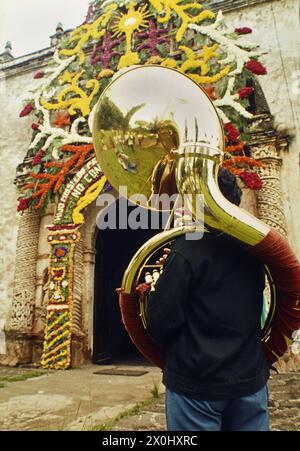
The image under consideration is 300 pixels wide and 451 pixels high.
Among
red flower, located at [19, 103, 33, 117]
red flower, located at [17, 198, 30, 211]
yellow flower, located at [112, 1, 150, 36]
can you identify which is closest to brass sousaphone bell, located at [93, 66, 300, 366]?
red flower, located at [17, 198, 30, 211]

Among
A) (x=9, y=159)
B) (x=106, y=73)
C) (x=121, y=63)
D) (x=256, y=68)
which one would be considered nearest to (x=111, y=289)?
(x=9, y=159)

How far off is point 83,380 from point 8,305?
120 inches

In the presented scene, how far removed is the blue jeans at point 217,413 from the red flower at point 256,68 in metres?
5.55

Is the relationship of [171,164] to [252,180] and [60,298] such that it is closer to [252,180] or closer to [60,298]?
[252,180]

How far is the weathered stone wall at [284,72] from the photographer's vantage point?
5.70m

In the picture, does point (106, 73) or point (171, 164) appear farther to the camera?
point (106, 73)

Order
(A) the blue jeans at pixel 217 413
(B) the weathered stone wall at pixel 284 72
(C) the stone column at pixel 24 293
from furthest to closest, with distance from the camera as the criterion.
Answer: (C) the stone column at pixel 24 293
(B) the weathered stone wall at pixel 284 72
(A) the blue jeans at pixel 217 413

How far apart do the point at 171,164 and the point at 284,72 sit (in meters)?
5.42

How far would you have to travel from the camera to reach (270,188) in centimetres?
557

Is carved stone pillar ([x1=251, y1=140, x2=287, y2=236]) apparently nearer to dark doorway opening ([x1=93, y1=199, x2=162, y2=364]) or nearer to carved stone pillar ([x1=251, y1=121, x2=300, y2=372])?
carved stone pillar ([x1=251, y1=121, x2=300, y2=372])

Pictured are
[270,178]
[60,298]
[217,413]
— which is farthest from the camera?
[60,298]

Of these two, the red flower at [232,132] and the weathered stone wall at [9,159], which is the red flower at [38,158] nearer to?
the weathered stone wall at [9,159]

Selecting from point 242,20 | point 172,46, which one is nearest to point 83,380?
point 172,46

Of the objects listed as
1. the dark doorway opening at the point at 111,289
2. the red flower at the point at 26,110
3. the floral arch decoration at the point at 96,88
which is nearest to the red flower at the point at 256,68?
the floral arch decoration at the point at 96,88
